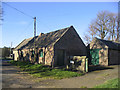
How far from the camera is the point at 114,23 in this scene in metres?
32.7

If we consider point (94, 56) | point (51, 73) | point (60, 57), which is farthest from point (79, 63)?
point (94, 56)

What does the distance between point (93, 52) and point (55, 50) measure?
7.88 m

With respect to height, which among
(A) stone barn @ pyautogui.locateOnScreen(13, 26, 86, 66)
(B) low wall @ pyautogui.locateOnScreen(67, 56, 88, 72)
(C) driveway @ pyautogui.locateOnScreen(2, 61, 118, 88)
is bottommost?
(C) driveway @ pyautogui.locateOnScreen(2, 61, 118, 88)

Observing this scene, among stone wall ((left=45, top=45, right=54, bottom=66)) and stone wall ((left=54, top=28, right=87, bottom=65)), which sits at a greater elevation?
stone wall ((left=54, top=28, right=87, bottom=65))

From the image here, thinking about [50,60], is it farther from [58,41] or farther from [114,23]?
[114,23]

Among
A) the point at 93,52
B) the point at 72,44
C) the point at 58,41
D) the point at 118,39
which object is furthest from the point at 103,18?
the point at 58,41

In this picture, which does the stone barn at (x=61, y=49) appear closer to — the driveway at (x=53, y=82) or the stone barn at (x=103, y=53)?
the stone barn at (x=103, y=53)

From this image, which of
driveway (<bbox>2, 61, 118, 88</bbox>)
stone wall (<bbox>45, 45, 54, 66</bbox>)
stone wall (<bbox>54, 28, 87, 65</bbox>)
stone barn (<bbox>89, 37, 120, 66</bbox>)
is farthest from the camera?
stone barn (<bbox>89, 37, 120, 66</bbox>)

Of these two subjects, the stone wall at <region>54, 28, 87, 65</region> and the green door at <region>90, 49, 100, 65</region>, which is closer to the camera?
the stone wall at <region>54, 28, 87, 65</region>

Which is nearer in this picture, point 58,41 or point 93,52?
point 58,41

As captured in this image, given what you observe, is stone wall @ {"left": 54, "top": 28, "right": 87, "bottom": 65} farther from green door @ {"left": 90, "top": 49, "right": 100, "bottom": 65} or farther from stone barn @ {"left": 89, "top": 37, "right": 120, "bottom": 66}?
stone barn @ {"left": 89, "top": 37, "right": 120, "bottom": 66}

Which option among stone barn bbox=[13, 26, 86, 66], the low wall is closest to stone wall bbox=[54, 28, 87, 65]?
stone barn bbox=[13, 26, 86, 66]

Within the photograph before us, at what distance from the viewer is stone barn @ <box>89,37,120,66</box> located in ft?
59.6

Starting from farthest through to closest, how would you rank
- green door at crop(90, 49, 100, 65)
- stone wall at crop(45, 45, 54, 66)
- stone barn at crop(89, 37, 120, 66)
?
green door at crop(90, 49, 100, 65), stone barn at crop(89, 37, 120, 66), stone wall at crop(45, 45, 54, 66)
